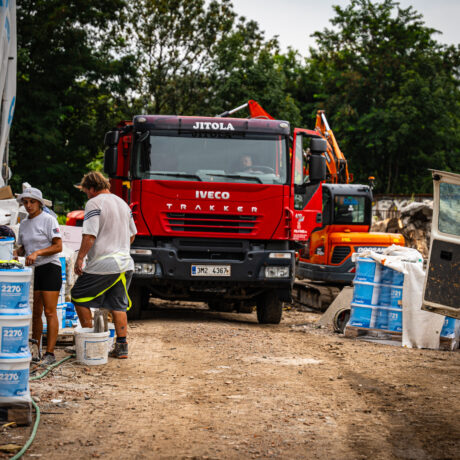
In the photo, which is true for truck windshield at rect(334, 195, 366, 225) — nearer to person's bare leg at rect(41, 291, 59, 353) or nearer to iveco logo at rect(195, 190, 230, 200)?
iveco logo at rect(195, 190, 230, 200)

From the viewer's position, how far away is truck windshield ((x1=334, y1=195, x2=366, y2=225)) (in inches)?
702

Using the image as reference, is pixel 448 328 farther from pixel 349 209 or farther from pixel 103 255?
pixel 349 209

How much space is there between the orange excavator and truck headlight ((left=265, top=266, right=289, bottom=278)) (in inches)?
182

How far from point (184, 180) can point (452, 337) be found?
4629 millimetres

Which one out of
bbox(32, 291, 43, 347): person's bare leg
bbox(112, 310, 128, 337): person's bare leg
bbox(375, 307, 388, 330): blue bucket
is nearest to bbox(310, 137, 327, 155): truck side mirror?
bbox(375, 307, 388, 330): blue bucket

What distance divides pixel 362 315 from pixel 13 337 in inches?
266

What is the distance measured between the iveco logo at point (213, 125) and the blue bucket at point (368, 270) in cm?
297

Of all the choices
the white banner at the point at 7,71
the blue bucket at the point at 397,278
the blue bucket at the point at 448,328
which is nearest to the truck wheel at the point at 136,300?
the white banner at the point at 7,71

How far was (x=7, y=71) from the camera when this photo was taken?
11.0 m

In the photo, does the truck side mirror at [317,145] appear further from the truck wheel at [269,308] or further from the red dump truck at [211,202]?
the truck wheel at [269,308]

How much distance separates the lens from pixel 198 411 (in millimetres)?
6531

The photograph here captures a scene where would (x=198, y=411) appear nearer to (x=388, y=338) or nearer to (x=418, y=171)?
(x=388, y=338)

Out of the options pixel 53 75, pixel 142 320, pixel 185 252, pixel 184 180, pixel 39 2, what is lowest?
pixel 142 320

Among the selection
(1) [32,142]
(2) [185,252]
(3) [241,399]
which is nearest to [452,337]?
(2) [185,252]
